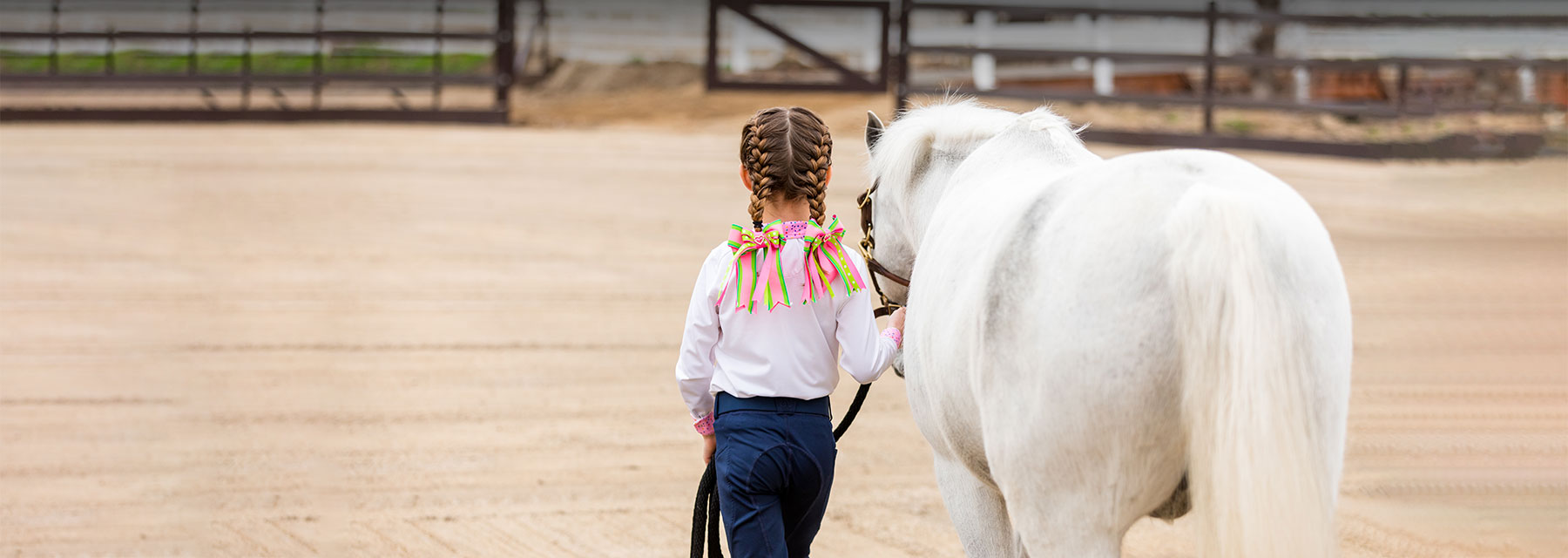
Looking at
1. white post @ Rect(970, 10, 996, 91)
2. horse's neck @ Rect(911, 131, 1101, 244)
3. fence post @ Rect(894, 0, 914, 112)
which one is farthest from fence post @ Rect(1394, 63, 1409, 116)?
horse's neck @ Rect(911, 131, 1101, 244)

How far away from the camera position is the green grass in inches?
710

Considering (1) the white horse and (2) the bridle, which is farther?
(2) the bridle

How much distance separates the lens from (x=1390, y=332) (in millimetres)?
6875

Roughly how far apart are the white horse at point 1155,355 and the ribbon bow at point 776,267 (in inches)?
8.2

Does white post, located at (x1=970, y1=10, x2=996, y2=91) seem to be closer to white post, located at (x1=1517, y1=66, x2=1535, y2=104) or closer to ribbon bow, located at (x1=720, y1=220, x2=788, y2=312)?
white post, located at (x1=1517, y1=66, x2=1535, y2=104)

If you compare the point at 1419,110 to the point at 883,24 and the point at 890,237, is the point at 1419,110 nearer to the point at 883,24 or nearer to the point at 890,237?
the point at 883,24

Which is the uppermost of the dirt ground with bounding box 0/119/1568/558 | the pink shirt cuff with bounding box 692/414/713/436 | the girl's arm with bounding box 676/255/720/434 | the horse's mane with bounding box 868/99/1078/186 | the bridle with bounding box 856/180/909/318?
the horse's mane with bounding box 868/99/1078/186

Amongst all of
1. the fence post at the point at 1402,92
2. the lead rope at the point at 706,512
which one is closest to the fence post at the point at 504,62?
the fence post at the point at 1402,92

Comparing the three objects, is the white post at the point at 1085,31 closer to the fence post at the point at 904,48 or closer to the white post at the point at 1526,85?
the fence post at the point at 904,48

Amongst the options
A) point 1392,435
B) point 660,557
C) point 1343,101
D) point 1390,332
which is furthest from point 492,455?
point 1343,101

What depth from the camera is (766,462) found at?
220cm

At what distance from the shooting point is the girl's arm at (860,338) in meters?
2.22

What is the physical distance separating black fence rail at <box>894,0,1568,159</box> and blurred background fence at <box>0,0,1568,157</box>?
0.03m

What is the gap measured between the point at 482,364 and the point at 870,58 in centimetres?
1203
